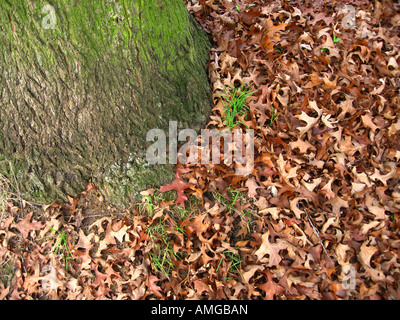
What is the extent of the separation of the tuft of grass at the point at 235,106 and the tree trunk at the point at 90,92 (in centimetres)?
33

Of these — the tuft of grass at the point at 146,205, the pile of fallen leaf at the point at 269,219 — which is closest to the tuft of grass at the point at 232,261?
the pile of fallen leaf at the point at 269,219

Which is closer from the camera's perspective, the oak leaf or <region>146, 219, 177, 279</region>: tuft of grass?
<region>146, 219, 177, 279</region>: tuft of grass

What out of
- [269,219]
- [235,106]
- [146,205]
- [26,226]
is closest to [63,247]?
[26,226]

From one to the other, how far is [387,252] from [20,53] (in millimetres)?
3230

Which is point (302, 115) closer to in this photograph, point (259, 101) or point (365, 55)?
point (259, 101)

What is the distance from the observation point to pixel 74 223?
7.71 feet

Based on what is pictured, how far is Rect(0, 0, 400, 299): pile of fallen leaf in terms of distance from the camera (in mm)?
2064

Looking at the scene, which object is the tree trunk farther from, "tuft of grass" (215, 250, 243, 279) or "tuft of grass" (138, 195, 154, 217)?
"tuft of grass" (215, 250, 243, 279)

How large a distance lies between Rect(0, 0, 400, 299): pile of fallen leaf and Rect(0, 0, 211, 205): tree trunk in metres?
0.26

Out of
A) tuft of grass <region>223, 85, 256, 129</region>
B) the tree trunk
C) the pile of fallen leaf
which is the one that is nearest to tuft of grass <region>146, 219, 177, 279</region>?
the pile of fallen leaf

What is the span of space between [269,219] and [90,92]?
1.84 metres
